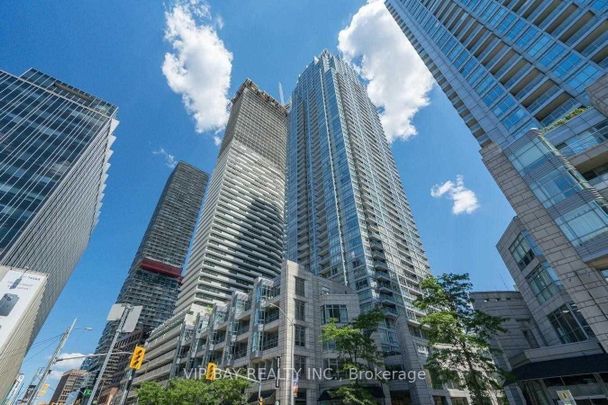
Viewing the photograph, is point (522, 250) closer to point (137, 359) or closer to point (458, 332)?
point (458, 332)

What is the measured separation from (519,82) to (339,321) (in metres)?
45.3

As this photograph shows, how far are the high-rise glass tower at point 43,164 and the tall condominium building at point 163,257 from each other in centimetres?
5170

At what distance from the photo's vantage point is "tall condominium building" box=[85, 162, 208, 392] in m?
133

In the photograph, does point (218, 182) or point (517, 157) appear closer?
point (517, 157)

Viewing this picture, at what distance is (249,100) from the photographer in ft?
468

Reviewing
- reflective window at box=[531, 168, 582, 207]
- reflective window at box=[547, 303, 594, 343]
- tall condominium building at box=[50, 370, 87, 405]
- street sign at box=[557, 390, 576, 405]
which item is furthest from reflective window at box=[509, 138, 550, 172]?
tall condominium building at box=[50, 370, 87, 405]

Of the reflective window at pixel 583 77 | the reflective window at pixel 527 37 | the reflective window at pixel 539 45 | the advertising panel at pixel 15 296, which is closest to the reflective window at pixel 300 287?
the advertising panel at pixel 15 296

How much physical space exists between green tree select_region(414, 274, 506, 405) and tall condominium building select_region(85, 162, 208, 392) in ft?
353

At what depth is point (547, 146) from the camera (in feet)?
80.7

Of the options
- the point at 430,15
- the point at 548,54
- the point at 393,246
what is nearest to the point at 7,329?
the point at 393,246

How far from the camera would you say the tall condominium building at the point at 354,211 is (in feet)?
194

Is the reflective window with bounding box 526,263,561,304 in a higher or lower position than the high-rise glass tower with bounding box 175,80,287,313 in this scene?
lower

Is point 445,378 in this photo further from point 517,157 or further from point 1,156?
point 1,156

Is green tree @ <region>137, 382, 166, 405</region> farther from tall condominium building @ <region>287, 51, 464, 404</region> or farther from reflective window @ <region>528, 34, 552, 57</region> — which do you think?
reflective window @ <region>528, 34, 552, 57</region>
